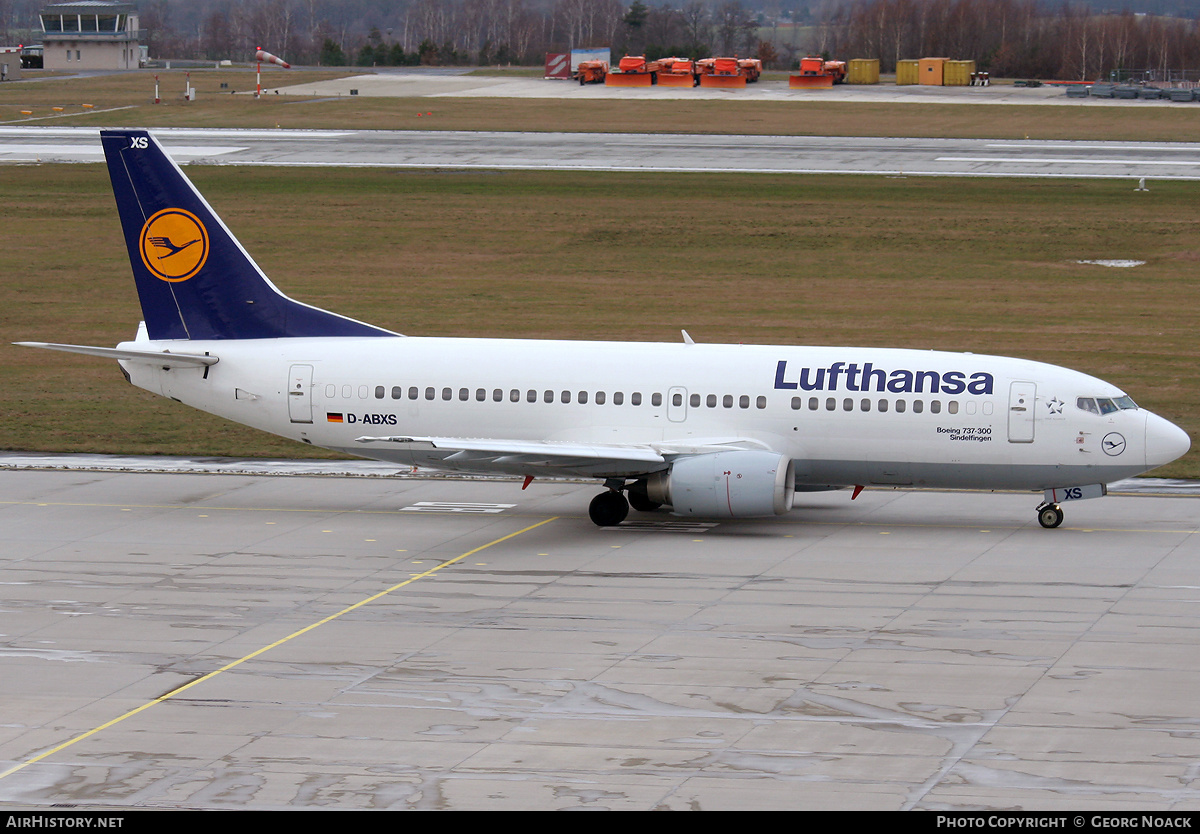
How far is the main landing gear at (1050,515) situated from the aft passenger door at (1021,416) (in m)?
1.93

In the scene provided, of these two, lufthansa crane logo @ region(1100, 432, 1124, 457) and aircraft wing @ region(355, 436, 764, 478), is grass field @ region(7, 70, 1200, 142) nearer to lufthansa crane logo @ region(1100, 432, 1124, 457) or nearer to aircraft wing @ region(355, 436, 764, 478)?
lufthansa crane logo @ region(1100, 432, 1124, 457)

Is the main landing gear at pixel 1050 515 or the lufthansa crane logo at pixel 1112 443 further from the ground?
the lufthansa crane logo at pixel 1112 443

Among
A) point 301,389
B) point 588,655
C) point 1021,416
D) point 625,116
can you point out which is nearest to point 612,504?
point 301,389

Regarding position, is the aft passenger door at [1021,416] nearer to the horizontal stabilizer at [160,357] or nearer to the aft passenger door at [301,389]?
the aft passenger door at [301,389]

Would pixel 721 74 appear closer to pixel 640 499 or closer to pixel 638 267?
pixel 638 267

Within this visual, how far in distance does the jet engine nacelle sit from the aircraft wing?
0.60 metres

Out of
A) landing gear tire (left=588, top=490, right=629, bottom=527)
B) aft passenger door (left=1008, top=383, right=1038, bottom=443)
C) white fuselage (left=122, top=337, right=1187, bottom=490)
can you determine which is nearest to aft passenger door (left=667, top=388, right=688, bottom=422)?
white fuselage (left=122, top=337, right=1187, bottom=490)

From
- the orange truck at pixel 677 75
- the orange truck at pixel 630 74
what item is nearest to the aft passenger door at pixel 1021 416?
the orange truck at pixel 630 74

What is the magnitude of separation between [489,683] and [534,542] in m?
9.43

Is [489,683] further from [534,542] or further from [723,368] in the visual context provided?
[723,368]

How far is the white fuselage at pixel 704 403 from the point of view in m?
33.7

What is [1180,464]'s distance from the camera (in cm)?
4097

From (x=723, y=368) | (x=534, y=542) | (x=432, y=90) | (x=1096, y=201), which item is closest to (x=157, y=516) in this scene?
(x=534, y=542)

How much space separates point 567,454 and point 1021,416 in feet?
32.0
